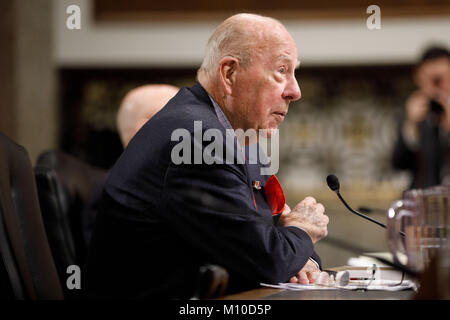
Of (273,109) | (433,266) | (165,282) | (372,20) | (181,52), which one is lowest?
(165,282)

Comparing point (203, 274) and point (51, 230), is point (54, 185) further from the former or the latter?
point (203, 274)

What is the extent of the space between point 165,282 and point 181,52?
370 centimetres

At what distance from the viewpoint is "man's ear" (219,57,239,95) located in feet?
3.91

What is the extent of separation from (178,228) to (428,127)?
7.19 ft

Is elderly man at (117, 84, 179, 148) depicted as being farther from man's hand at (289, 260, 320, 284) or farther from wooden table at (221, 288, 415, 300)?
wooden table at (221, 288, 415, 300)

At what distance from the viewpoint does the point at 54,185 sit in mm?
1630

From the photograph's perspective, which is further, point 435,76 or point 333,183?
point 435,76

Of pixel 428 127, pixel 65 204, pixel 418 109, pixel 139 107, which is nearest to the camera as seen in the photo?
pixel 65 204

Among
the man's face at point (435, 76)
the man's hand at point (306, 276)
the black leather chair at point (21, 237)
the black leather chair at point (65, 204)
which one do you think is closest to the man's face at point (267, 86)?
the man's hand at point (306, 276)

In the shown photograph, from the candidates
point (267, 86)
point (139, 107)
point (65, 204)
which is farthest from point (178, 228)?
point (139, 107)

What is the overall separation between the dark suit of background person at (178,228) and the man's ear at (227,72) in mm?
58

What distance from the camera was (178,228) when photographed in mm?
1097

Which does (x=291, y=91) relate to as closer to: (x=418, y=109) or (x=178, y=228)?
(x=178, y=228)
